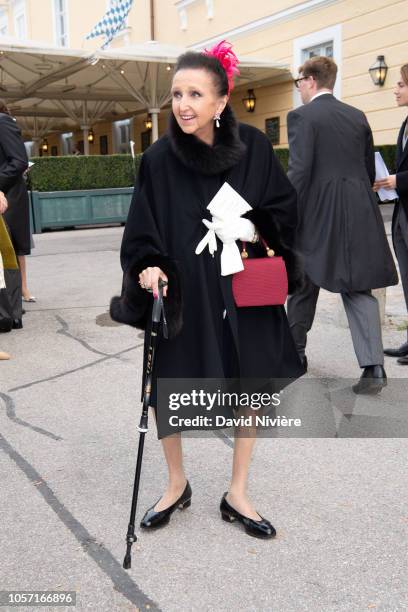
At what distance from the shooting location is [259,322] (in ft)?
8.23

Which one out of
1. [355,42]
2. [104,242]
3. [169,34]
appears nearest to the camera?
[104,242]

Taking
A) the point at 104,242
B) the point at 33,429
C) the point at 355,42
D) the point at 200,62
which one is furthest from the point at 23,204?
the point at 355,42

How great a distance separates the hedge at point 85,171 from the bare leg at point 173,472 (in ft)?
39.0

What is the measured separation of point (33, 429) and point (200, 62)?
7.28 ft

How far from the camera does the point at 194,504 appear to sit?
2811mm

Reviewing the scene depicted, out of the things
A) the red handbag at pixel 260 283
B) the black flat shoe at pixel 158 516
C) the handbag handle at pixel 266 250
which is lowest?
the black flat shoe at pixel 158 516

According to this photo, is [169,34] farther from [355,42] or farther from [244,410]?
[244,410]

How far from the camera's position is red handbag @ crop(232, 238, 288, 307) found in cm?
242

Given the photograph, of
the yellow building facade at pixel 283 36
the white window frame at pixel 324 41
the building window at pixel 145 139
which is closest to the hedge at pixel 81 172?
the yellow building facade at pixel 283 36

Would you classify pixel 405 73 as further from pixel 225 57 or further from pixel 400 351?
pixel 225 57

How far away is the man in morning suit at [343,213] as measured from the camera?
157 inches

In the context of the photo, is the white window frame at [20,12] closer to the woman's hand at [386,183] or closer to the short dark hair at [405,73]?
the short dark hair at [405,73]

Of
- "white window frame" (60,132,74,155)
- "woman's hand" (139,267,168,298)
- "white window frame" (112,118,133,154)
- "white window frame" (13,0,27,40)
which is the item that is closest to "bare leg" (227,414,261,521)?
"woman's hand" (139,267,168,298)

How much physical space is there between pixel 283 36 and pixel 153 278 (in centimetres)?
1568
